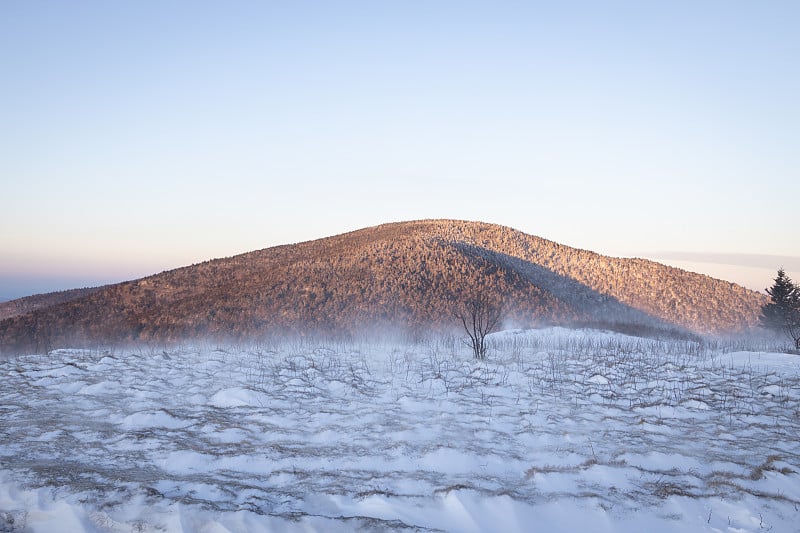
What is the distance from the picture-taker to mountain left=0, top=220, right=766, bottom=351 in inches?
869

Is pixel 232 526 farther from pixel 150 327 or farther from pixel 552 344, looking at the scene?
pixel 150 327

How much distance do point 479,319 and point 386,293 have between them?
34.1ft

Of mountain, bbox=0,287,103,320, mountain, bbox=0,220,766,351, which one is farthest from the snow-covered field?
mountain, bbox=0,287,103,320

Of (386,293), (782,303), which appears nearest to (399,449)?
(386,293)

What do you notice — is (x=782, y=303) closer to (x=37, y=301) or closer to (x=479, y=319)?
(x=479, y=319)

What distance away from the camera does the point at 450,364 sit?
498 inches

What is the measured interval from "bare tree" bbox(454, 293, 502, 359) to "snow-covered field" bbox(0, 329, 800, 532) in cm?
267

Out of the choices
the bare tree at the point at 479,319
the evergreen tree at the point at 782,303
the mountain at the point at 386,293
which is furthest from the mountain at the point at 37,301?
the evergreen tree at the point at 782,303

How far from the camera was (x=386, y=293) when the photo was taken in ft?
80.8

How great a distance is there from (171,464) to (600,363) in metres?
10.5

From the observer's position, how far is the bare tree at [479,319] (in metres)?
14.2

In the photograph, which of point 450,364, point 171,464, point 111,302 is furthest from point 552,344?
point 111,302

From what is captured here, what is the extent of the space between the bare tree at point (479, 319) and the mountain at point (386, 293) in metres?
0.94

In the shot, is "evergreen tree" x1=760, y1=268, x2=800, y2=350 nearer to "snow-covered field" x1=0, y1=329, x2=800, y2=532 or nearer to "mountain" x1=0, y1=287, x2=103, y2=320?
"snow-covered field" x1=0, y1=329, x2=800, y2=532
